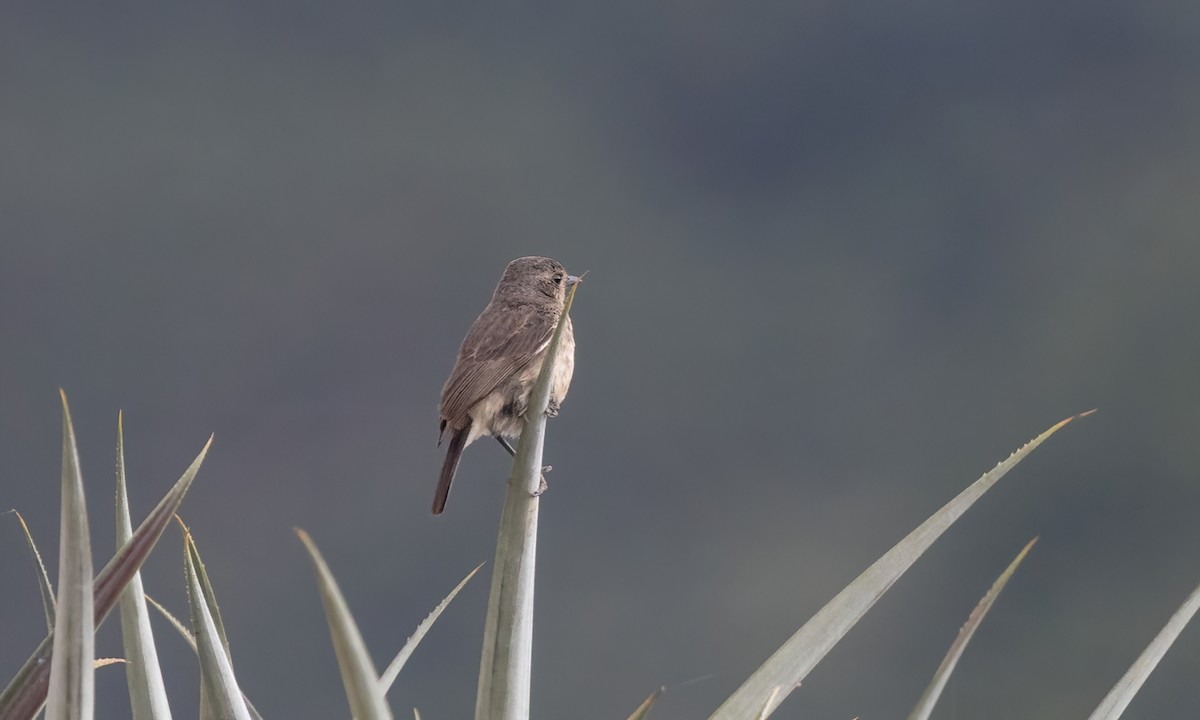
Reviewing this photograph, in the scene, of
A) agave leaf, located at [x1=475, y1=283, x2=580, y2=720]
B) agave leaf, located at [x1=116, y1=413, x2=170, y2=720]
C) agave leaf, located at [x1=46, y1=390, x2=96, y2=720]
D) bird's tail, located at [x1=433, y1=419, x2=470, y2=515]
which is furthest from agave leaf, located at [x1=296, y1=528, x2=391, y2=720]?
bird's tail, located at [x1=433, y1=419, x2=470, y2=515]

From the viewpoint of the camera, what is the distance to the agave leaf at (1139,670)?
1464mm

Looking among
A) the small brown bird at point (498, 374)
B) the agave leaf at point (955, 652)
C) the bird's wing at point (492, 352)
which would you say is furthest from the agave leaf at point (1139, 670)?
the bird's wing at point (492, 352)

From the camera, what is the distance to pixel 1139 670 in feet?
4.90

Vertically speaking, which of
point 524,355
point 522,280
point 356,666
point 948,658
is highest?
point 522,280

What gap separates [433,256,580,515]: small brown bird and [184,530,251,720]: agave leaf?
3.58ft

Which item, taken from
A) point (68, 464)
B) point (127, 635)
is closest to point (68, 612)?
point (68, 464)

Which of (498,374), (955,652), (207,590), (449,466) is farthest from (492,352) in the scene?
(955,652)

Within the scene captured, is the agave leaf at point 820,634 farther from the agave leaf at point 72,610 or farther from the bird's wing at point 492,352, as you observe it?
the bird's wing at point 492,352

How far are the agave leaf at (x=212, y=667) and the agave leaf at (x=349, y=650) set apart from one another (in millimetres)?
382

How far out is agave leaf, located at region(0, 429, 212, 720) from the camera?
1.30 m

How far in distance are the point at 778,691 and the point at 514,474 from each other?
41 centimetres

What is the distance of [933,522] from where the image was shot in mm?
1477

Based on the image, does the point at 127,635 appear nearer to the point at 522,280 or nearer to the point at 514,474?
the point at 514,474

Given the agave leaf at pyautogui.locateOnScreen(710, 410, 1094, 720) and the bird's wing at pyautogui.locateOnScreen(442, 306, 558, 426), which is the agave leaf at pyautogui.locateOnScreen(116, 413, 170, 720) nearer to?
the agave leaf at pyautogui.locateOnScreen(710, 410, 1094, 720)
